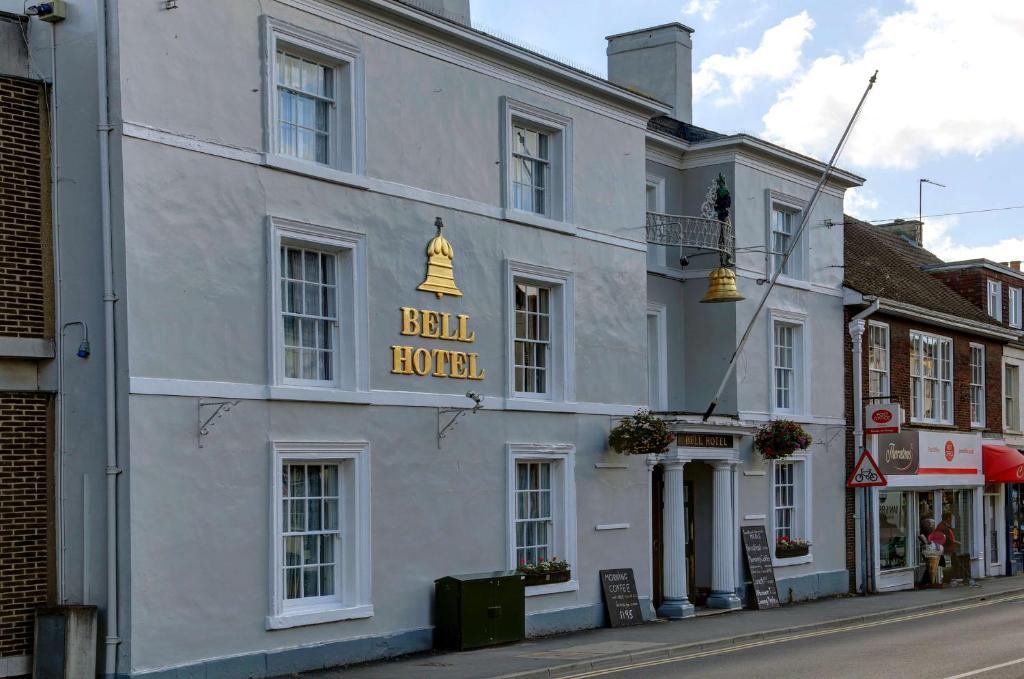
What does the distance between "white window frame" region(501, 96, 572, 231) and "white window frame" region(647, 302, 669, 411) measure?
15.0 feet

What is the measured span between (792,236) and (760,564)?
20.8 ft

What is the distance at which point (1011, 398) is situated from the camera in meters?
37.1

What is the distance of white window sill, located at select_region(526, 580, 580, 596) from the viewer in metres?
19.8

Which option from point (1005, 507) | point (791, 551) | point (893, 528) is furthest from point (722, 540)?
point (1005, 507)

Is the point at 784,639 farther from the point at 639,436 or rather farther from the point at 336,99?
the point at 336,99

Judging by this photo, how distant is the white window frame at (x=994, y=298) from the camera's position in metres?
36.9

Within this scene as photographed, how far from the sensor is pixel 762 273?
1038 inches

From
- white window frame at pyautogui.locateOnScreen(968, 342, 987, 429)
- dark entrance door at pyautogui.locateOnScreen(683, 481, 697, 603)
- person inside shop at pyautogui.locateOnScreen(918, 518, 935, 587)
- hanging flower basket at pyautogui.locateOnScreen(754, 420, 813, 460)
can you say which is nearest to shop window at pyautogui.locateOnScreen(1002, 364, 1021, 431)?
white window frame at pyautogui.locateOnScreen(968, 342, 987, 429)

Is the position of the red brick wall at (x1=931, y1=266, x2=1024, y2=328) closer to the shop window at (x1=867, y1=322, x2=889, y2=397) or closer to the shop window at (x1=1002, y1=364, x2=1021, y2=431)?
the shop window at (x1=1002, y1=364, x2=1021, y2=431)

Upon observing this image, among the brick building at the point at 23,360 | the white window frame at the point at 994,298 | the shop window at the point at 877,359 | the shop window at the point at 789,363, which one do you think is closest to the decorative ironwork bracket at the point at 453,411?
the brick building at the point at 23,360

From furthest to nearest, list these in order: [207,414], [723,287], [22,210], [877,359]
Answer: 1. [877,359]
2. [723,287]
3. [207,414]
4. [22,210]

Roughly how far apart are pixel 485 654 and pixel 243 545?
3878 millimetres

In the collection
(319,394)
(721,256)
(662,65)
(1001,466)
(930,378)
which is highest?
(662,65)

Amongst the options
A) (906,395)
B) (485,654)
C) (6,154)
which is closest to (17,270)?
(6,154)
